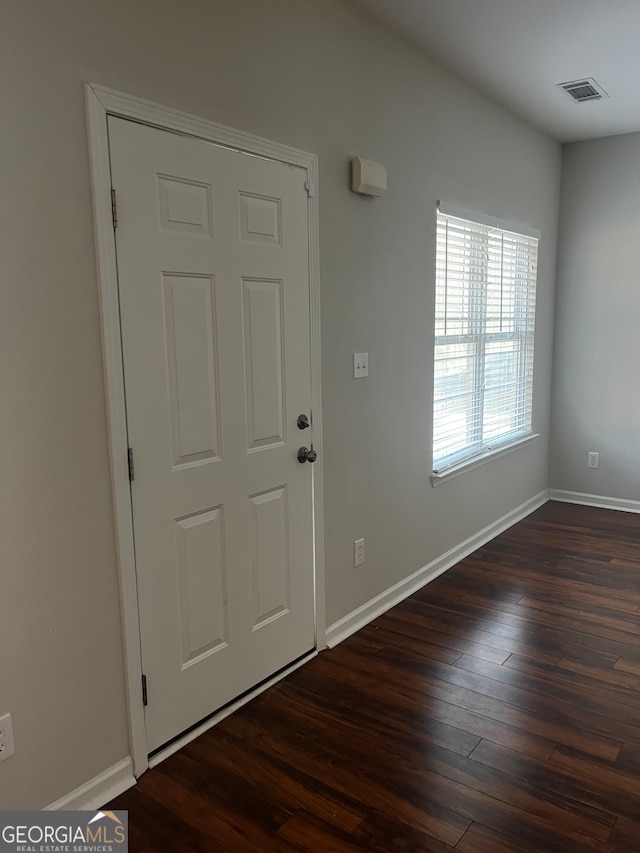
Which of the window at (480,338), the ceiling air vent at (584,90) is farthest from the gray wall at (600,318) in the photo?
the ceiling air vent at (584,90)

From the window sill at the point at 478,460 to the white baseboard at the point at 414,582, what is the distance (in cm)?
47

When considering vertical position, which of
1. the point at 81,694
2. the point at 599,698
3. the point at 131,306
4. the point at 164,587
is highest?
the point at 131,306

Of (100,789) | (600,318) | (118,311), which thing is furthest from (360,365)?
(600,318)

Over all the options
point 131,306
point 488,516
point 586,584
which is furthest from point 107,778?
point 488,516

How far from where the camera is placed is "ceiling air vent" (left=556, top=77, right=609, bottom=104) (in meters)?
3.56

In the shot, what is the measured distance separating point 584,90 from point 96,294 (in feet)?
10.8

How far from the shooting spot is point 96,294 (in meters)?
1.81

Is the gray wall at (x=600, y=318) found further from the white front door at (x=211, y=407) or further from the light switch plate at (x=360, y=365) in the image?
the white front door at (x=211, y=407)

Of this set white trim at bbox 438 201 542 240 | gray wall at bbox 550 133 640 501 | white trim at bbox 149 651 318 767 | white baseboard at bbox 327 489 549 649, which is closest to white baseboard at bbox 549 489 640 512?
gray wall at bbox 550 133 640 501

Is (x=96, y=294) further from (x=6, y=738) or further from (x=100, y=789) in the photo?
(x=100, y=789)

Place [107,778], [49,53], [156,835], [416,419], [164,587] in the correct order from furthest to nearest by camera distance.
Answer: [416,419]
[164,587]
[107,778]
[156,835]
[49,53]

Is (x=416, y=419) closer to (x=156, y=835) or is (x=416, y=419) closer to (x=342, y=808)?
(x=342, y=808)

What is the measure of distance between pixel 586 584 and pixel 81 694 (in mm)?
2770

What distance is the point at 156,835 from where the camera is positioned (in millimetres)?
1799
